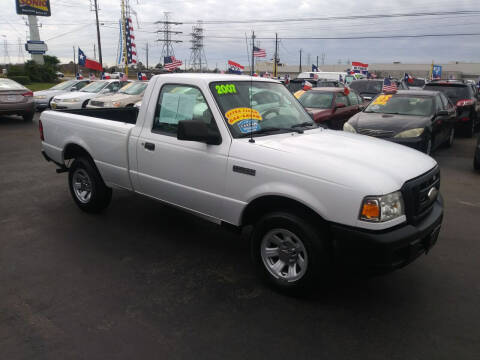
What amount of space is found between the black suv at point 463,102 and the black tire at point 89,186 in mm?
11548

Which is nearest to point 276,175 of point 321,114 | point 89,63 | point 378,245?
point 378,245

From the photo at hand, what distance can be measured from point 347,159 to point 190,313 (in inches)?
71.1

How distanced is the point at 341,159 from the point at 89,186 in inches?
143

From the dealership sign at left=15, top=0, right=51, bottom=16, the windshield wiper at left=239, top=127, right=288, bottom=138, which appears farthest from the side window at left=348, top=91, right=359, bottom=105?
the dealership sign at left=15, top=0, right=51, bottom=16

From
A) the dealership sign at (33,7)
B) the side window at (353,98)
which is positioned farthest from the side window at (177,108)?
the dealership sign at (33,7)

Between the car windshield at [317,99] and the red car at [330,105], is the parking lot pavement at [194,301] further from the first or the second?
the car windshield at [317,99]

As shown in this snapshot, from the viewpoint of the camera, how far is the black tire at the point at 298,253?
123 inches

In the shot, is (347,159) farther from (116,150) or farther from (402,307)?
(116,150)

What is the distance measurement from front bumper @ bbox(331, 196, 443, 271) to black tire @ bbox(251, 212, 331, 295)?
0.45 ft

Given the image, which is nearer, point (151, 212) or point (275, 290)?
point (275, 290)

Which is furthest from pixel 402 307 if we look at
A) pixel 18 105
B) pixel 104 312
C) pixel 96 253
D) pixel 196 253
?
pixel 18 105

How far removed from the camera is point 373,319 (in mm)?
3170

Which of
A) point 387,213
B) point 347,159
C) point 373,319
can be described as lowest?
point 373,319

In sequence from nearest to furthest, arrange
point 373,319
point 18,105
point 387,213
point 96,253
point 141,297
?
point 387,213
point 373,319
point 141,297
point 96,253
point 18,105
